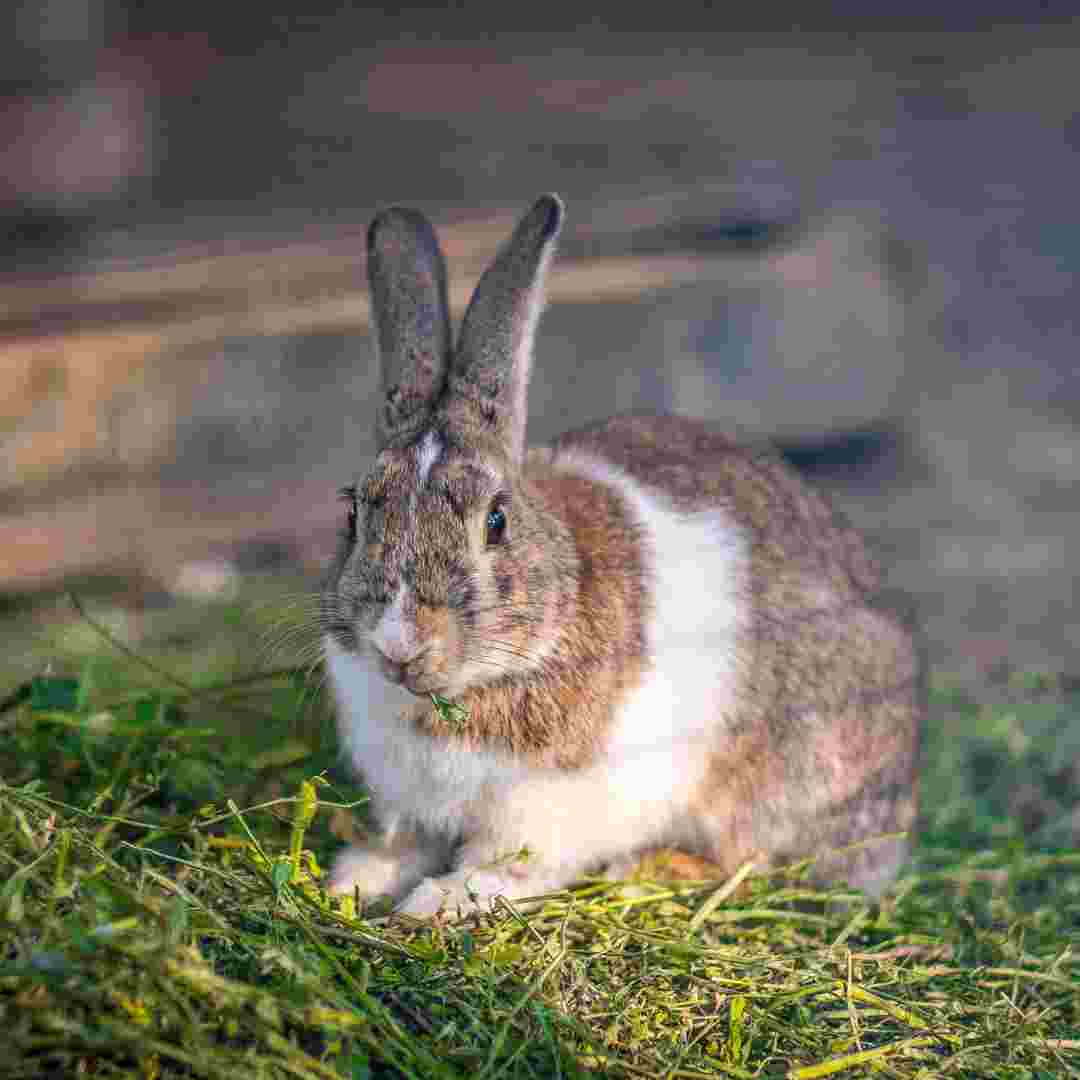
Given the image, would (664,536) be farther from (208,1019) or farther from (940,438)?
(940,438)

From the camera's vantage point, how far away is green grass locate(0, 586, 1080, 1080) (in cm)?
251

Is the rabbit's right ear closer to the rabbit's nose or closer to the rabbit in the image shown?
the rabbit

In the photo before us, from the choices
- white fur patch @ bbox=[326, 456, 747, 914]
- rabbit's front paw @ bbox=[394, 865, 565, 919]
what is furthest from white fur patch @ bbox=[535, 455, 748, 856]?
rabbit's front paw @ bbox=[394, 865, 565, 919]

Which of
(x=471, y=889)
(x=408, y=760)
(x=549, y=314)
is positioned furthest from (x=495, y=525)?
(x=549, y=314)

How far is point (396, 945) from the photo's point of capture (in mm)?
3033

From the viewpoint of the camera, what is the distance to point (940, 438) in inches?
287

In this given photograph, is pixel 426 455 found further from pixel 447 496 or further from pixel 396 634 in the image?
pixel 396 634

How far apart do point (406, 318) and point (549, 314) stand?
2.70 meters

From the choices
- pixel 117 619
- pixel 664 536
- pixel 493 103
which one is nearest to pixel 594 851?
pixel 664 536

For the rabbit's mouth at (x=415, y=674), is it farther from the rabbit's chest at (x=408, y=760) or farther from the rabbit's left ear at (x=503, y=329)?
the rabbit's left ear at (x=503, y=329)

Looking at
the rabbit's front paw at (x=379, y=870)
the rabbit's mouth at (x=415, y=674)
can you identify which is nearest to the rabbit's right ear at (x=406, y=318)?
the rabbit's mouth at (x=415, y=674)

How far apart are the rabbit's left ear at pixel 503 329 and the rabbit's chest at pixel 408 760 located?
701 mm

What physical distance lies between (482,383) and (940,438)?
433 centimetres

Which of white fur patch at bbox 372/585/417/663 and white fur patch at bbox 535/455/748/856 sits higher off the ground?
white fur patch at bbox 372/585/417/663
